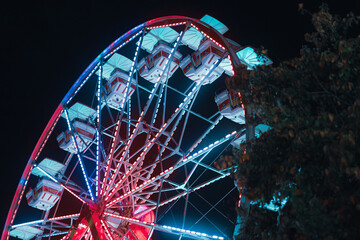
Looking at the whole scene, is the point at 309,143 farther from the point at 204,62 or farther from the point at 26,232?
the point at 26,232

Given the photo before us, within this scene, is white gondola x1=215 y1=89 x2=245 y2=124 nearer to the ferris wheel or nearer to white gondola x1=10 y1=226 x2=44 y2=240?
the ferris wheel

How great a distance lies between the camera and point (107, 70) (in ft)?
52.4

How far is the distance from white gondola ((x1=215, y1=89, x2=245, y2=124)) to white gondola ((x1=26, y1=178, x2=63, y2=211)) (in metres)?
8.57

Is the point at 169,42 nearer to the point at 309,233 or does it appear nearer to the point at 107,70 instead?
the point at 107,70

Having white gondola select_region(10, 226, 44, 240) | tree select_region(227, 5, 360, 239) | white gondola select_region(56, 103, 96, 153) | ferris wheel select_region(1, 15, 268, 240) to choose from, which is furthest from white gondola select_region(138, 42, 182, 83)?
white gondola select_region(10, 226, 44, 240)

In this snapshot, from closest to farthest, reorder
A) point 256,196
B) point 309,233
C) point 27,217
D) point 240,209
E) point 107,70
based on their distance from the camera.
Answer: point 309,233 < point 256,196 < point 240,209 < point 107,70 < point 27,217

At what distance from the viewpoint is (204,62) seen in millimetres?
12453

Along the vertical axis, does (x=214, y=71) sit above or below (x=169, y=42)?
below

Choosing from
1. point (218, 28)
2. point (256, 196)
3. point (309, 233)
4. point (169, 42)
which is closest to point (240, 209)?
point (256, 196)

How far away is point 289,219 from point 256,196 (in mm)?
524

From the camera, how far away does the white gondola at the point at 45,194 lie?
17.1 metres

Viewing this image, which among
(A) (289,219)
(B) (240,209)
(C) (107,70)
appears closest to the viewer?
(A) (289,219)

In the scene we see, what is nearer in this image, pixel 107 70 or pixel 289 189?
pixel 289 189

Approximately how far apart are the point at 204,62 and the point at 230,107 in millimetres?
1740
